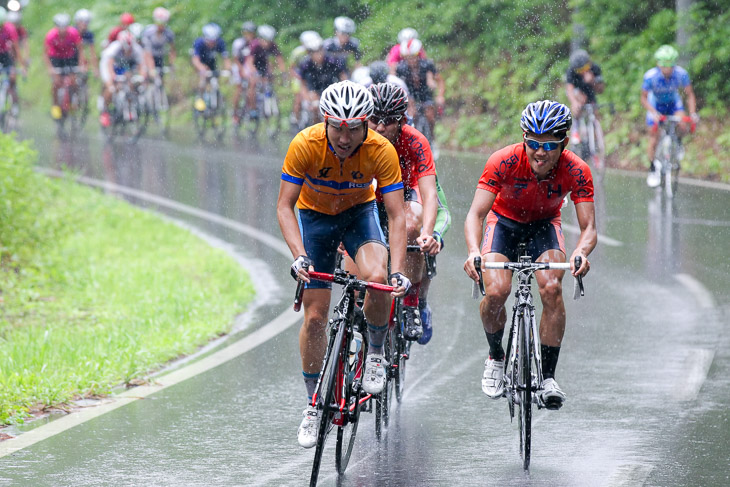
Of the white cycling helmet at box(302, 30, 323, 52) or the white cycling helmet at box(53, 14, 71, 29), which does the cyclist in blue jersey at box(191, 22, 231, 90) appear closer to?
the white cycling helmet at box(53, 14, 71, 29)

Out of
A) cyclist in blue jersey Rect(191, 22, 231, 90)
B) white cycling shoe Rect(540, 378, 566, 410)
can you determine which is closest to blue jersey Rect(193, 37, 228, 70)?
cyclist in blue jersey Rect(191, 22, 231, 90)

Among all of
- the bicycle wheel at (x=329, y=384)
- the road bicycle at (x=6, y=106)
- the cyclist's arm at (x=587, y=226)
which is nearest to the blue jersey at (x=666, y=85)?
the cyclist's arm at (x=587, y=226)

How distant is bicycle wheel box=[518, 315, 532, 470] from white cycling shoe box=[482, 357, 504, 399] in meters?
0.39

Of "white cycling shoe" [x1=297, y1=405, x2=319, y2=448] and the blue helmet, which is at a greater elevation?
the blue helmet

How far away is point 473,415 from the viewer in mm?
7387

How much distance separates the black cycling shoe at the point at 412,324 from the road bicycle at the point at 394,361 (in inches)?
0.9

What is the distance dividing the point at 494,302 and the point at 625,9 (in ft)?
57.9

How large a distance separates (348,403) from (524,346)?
41.5 inches

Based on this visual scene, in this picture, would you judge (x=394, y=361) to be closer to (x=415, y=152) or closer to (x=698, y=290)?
(x=415, y=152)

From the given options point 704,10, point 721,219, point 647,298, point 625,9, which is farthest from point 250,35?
point 647,298

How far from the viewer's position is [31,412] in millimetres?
7453

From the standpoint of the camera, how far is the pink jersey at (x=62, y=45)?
26.9m

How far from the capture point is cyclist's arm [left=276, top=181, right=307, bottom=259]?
6.26 m

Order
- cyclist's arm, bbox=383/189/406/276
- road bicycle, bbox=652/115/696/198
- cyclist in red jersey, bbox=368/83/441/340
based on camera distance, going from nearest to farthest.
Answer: cyclist's arm, bbox=383/189/406/276 < cyclist in red jersey, bbox=368/83/441/340 < road bicycle, bbox=652/115/696/198
